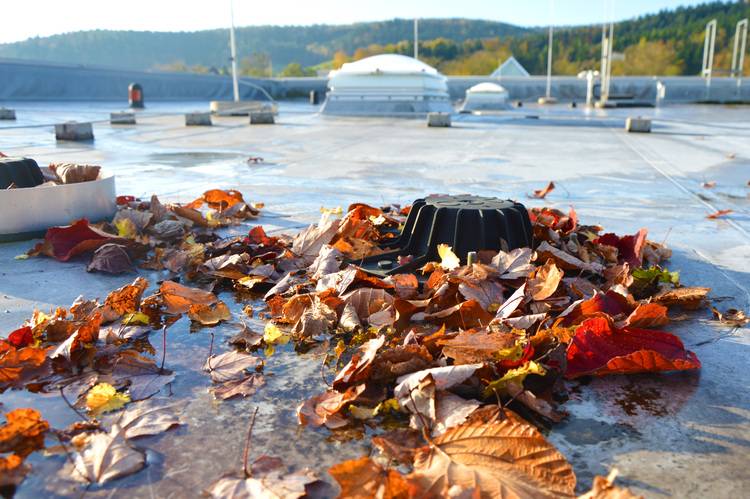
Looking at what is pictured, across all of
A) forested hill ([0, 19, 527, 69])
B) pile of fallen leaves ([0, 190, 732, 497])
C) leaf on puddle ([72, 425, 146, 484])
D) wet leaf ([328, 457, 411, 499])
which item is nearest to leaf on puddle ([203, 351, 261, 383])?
pile of fallen leaves ([0, 190, 732, 497])

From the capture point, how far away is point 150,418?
1.51 metres

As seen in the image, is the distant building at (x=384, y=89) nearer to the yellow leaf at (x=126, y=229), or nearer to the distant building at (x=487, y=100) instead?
the distant building at (x=487, y=100)

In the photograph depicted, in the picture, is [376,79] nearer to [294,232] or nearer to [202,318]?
[294,232]

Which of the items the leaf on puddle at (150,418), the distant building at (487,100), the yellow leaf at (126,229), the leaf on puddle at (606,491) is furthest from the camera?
the distant building at (487,100)

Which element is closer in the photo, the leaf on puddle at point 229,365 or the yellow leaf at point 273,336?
the leaf on puddle at point 229,365

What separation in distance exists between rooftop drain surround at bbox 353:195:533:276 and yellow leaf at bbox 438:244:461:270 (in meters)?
0.08

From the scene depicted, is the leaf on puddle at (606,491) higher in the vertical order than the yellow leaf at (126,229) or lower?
lower

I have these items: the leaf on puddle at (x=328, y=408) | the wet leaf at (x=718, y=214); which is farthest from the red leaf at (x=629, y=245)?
the leaf on puddle at (x=328, y=408)

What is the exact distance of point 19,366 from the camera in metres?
1.73

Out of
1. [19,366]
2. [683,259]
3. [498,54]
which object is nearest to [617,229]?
[683,259]

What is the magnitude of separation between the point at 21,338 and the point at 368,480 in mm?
1262

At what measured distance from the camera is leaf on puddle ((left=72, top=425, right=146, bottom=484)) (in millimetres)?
1271

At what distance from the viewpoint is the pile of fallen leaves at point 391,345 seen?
51.1 inches

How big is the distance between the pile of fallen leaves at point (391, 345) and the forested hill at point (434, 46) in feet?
130
